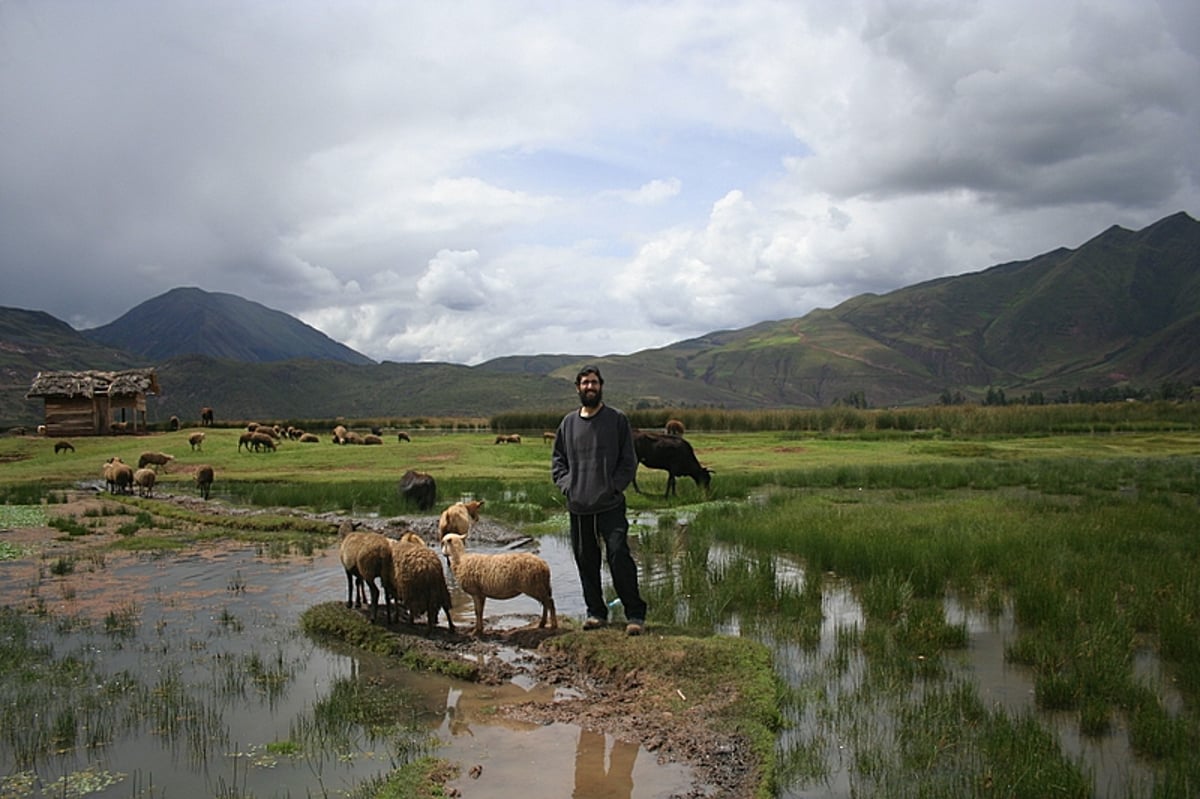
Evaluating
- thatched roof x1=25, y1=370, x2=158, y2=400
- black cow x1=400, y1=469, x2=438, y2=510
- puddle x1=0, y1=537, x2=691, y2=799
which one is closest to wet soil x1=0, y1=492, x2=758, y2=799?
puddle x1=0, y1=537, x2=691, y2=799

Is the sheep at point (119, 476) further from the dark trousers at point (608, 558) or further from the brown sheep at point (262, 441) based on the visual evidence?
the dark trousers at point (608, 558)

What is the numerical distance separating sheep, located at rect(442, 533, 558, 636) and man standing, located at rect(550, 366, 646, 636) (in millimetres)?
577

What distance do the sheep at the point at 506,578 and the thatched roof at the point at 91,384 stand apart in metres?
49.8

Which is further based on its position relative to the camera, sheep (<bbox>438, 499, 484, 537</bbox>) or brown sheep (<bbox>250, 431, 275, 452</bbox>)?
brown sheep (<bbox>250, 431, 275, 452</bbox>)

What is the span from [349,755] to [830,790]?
3697 mm

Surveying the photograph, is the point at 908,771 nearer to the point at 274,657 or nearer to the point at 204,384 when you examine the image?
the point at 274,657

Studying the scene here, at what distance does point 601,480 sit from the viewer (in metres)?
9.51

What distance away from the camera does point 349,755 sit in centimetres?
653

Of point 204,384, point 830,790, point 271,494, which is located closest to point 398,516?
point 271,494

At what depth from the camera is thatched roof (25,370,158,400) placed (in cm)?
5018

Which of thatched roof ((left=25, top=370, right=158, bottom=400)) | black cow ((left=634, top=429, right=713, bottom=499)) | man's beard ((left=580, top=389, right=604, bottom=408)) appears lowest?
black cow ((left=634, top=429, right=713, bottom=499))

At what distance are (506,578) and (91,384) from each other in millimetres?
51927

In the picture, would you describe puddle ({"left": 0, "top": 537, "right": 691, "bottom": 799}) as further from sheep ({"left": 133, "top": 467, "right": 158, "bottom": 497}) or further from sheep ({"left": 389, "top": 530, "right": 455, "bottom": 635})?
sheep ({"left": 133, "top": 467, "right": 158, "bottom": 497})

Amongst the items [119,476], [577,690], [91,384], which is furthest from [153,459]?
[577,690]
